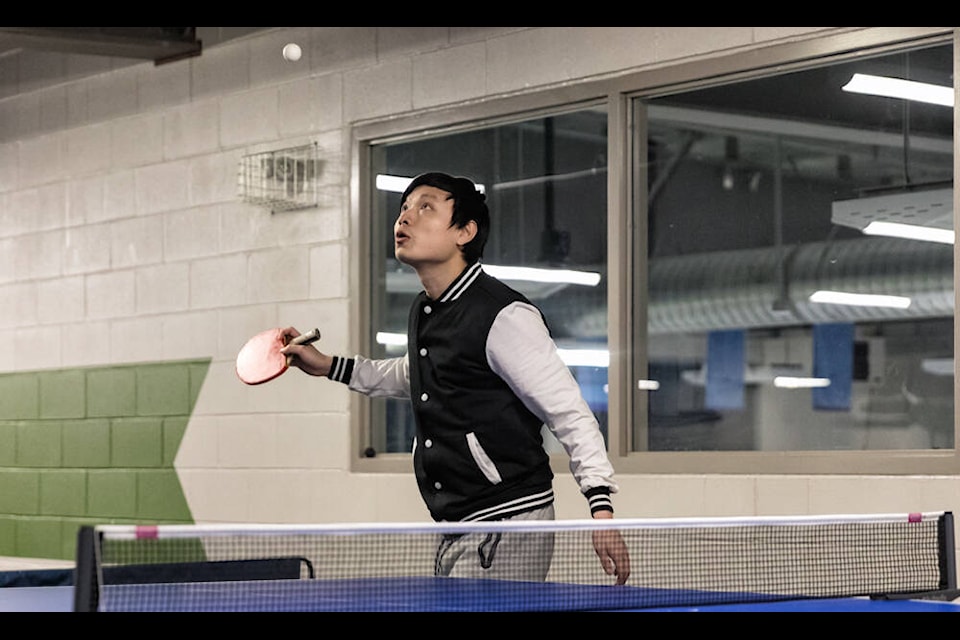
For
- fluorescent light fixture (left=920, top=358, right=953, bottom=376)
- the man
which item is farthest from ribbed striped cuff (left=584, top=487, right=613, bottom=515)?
fluorescent light fixture (left=920, top=358, right=953, bottom=376)

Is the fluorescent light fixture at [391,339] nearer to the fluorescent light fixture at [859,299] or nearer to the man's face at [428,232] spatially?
the fluorescent light fixture at [859,299]

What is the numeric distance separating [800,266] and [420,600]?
2.67 meters

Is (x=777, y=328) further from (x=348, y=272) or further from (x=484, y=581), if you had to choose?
(x=484, y=581)

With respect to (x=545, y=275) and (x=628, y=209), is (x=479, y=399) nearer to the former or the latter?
(x=628, y=209)

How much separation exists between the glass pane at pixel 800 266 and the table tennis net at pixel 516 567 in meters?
0.39

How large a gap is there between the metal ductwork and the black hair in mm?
1619

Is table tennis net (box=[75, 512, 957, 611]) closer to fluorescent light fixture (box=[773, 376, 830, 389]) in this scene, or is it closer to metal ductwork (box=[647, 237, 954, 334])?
fluorescent light fixture (box=[773, 376, 830, 389])

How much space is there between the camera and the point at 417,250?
3.44m

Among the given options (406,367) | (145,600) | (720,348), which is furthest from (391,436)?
(145,600)

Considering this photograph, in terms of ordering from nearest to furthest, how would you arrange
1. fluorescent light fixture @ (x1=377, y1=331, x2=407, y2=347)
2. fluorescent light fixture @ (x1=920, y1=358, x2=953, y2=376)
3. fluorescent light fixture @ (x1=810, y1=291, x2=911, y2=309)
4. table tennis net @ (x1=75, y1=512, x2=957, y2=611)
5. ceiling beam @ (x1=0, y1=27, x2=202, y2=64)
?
1. table tennis net @ (x1=75, y1=512, x2=957, y2=611)
2. fluorescent light fixture @ (x1=920, y1=358, x2=953, y2=376)
3. fluorescent light fixture @ (x1=810, y1=291, x2=911, y2=309)
4. fluorescent light fixture @ (x1=377, y1=331, x2=407, y2=347)
5. ceiling beam @ (x1=0, y1=27, x2=202, y2=64)

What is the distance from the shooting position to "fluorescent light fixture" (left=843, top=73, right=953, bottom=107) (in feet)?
14.8

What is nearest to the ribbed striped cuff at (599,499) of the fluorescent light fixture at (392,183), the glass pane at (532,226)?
the glass pane at (532,226)

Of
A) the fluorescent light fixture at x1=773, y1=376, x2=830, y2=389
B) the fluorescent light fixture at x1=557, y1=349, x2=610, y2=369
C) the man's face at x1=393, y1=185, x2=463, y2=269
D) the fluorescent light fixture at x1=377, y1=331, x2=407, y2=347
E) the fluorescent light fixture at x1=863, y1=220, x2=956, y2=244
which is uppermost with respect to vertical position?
the fluorescent light fixture at x1=863, y1=220, x2=956, y2=244

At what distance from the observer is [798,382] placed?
486 centimetres
